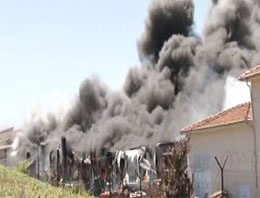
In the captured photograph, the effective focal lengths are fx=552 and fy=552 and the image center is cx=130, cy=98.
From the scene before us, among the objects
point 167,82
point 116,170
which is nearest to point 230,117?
point 116,170

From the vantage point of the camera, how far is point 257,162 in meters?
16.1

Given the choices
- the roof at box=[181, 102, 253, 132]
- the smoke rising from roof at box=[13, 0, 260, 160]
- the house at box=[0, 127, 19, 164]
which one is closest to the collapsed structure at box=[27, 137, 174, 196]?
the roof at box=[181, 102, 253, 132]

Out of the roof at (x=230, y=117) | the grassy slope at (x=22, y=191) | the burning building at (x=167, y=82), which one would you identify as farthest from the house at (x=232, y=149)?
the burning building at (x=167, y=82)

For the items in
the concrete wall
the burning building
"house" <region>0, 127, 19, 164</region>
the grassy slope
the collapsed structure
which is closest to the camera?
the grassy slope

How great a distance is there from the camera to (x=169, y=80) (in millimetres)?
40094

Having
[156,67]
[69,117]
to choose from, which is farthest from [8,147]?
[156,67]

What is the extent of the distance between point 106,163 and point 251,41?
16.4m

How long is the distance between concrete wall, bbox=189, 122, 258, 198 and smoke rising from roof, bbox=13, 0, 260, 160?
40.9 ft

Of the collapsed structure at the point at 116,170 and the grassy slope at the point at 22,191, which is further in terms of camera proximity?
the collapsed structure at the point at 116,170

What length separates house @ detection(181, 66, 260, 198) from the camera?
53.2 feet

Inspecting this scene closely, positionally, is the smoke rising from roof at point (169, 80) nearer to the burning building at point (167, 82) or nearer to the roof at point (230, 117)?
the burning building at point (167, 82)

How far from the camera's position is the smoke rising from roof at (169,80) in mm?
36594

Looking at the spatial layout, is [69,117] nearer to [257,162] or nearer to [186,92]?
[186,92]

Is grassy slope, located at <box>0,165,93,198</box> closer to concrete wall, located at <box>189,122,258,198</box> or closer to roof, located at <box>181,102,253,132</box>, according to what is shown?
concrete wall, located at <box>189,122,258,198</box>
